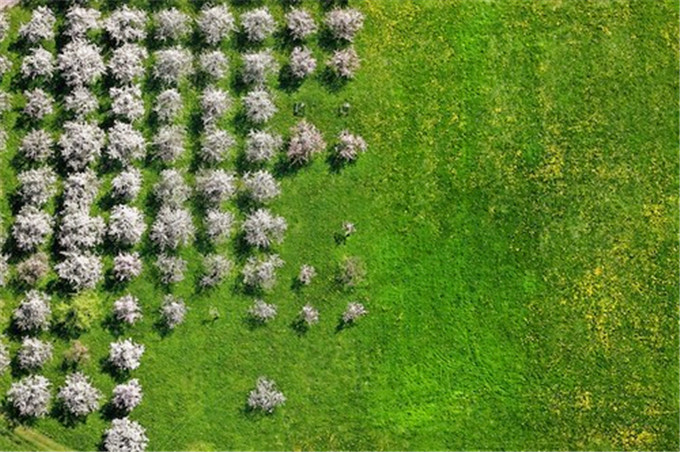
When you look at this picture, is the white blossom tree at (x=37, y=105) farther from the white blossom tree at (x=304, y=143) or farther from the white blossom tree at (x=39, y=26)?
the white blossom tree at (x=304, y=143)

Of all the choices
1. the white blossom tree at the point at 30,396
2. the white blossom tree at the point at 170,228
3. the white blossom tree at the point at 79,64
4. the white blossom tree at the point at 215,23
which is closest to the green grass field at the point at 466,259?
the white blossom tree at the point at 215,23

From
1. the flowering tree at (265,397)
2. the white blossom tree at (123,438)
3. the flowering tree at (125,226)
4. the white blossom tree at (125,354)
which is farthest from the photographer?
the flowering tree at (265,397)

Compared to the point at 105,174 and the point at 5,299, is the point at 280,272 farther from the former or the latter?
the point at 5,299

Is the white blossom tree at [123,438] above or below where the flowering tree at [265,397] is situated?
below

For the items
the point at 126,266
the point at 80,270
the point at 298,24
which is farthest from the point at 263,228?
the point at 298,24

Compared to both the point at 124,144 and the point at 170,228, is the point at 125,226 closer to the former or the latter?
the point at 170,228

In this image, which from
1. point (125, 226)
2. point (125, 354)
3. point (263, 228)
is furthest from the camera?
point (263, 228)

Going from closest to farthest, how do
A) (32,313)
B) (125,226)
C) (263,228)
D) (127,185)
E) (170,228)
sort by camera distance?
1. (32,313)
2. (125,226)
3. (170,228)
4. (127,185)
5. (263,228)
